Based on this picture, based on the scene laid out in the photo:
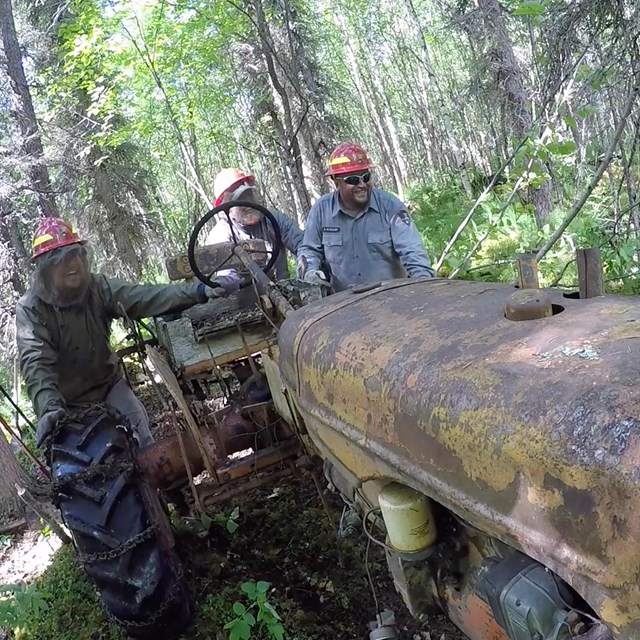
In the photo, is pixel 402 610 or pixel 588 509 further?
pixel 402 610

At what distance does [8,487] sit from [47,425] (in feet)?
5.67

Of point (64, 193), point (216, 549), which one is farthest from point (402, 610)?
point (64, 193)

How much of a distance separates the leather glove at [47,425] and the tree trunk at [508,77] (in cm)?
707

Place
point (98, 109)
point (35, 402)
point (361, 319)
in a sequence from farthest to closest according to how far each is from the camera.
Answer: point (98, 109) < point (35, 402) < point (361, 319)

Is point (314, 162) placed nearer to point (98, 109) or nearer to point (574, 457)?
point (98, 109)

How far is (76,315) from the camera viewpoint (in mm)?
3658

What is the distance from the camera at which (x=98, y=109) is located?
10469mm

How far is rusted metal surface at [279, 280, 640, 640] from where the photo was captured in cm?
113

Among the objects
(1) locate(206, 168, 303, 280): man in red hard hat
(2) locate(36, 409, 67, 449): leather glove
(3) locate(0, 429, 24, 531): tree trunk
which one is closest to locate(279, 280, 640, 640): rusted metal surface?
(2) locate(36, 409, 67, 449): leather glove

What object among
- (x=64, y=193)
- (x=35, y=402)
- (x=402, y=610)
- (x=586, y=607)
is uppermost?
(x=64, y=193)

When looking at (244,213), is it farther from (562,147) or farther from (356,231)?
(562,147)

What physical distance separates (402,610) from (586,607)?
1.75 m

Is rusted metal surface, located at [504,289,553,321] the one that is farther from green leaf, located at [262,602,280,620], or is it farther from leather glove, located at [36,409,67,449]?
leather glove, located at [36,409,67,449]

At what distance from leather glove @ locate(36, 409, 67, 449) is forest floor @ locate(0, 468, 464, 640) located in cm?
71
